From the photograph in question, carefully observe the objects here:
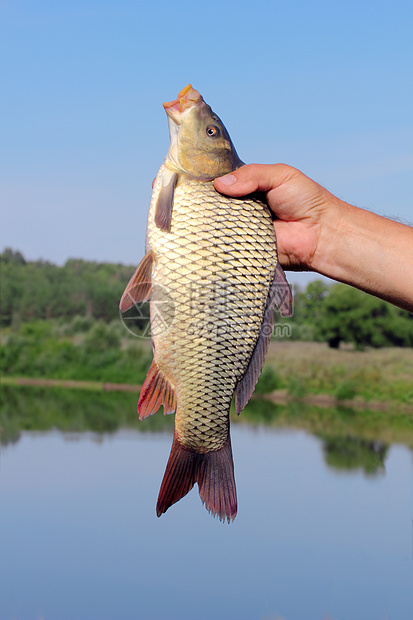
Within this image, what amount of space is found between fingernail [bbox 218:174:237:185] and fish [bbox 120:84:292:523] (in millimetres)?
40

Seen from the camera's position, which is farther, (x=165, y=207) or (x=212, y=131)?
(x=212, y=131)

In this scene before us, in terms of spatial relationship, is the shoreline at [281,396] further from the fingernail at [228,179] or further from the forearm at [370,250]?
the fingernail at [228,179]

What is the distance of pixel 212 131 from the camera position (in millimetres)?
1893

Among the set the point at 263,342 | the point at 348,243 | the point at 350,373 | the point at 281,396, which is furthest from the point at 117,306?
the point at 263,342

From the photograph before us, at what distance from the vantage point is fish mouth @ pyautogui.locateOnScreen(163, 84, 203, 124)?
1.88m

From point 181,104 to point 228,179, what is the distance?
0.29m

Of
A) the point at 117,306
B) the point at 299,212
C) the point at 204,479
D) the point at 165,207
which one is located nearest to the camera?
the point at 165,207

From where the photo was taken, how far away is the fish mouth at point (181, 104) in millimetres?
1879

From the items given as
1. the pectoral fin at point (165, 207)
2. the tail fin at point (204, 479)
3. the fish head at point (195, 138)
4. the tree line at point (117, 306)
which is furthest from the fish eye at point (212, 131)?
the tree line at point (117, 306)

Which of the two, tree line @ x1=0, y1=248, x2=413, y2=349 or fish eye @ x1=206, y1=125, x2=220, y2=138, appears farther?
tree line @ x1=0, y1=248, x2=413, y2=349

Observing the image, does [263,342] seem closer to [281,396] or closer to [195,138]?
[195,138]

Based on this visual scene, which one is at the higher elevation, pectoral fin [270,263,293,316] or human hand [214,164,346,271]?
human hand [214,164,346,271]

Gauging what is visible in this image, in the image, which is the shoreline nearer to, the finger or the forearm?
the forearm

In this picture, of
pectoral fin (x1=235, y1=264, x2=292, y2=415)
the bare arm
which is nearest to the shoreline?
the bare arm
